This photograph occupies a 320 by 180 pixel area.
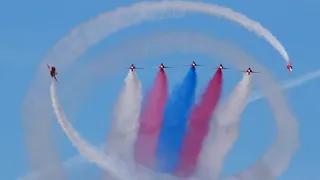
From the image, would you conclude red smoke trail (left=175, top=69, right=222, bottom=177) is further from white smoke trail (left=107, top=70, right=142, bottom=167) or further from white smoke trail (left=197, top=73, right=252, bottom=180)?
white smoke trail (left=107, top=70, right=142, bottom=167)

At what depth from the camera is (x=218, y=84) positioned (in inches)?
5453

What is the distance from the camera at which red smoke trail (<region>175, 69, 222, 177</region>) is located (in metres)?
139

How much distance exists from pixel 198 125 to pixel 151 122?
2424mm

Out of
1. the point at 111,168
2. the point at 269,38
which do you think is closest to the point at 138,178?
the point at 111,168

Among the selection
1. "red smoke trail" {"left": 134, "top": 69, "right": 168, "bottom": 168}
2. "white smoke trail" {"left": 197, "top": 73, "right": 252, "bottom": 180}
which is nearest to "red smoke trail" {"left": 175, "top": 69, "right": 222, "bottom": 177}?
"white smoke trail" {"left": 197, "top": 73, "right": 252, "bottom": 180}

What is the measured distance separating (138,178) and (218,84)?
6677mm

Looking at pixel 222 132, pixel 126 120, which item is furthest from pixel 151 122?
pixel 222 132

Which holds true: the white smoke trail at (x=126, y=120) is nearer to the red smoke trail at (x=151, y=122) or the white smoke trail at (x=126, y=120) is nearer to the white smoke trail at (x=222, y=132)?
the red smoke trail at (x=151, y=122)

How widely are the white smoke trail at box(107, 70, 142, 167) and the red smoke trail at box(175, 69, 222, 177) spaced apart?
8.82 feet

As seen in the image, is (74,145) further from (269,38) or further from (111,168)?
(269,38)

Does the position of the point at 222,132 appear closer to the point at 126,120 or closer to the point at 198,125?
the point at 198,125

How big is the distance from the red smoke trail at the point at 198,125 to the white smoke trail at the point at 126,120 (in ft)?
8.82

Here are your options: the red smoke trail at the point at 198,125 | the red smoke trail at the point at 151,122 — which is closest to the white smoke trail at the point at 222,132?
the red smoke trail at the point at 198,125

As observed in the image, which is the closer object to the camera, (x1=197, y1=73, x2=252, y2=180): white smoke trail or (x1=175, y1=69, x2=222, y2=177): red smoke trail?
(x1=175, y1=69, x2=222, y2=177): red smoke trail
